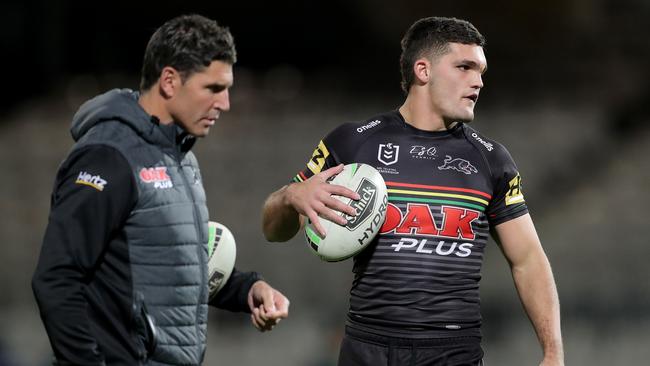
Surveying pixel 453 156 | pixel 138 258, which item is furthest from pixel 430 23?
pixel 138 258

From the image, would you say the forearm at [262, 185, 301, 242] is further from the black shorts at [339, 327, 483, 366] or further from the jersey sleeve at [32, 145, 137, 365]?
the jersey sleeve at [32, 145, 137, 365]

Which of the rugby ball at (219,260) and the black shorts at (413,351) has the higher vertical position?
the rugby ball at (219,260)

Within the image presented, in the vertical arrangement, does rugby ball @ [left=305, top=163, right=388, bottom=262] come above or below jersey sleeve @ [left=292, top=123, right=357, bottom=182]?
below

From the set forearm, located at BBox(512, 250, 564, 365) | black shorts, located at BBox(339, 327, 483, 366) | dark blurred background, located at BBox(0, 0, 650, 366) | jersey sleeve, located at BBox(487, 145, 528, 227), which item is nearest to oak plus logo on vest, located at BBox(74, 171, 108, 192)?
black shorts, located at BBox(339, 327, 483, 366)

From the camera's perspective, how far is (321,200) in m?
3.26

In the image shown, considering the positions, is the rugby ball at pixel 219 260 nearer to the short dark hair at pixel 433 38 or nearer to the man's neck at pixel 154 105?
the man's neck at pixel 154 105

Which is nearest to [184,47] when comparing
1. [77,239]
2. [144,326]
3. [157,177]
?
[157,177]

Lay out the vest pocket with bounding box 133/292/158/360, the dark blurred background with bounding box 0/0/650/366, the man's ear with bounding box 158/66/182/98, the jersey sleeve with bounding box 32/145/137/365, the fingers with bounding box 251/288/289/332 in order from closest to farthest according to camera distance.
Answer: the jersey sleeve with bounding box 32/145/137/365 < the vest pocket with bounding box 133/292/158/360 < the man's ear with bounding box 158/66/182/98 < the fingers with bounding box 251/288/289/332 < the dark blurred background with bounding box 0/0/650/366

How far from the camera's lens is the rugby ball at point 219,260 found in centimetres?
341

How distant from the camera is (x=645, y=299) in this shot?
7672 mm

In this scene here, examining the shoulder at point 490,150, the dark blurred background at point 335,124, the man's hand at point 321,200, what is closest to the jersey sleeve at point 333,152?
the man's hand at point 321,200

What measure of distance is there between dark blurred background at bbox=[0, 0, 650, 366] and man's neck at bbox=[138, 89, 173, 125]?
443 cm

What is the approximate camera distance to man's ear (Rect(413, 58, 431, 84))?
360 centimetres

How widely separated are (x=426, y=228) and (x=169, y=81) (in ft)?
3.45
